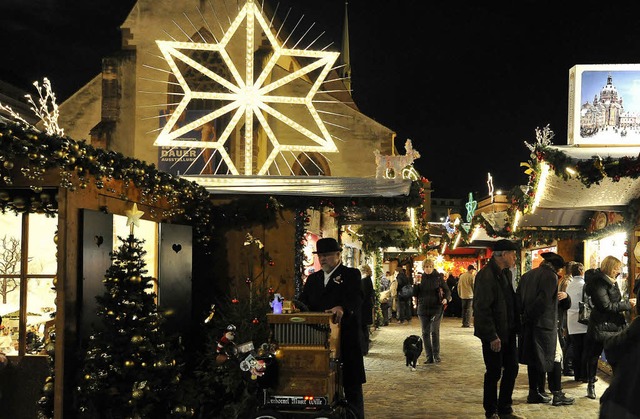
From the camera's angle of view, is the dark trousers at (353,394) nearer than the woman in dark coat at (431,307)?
Yes

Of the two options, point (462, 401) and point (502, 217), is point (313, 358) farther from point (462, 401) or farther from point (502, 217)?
point (502, 217)

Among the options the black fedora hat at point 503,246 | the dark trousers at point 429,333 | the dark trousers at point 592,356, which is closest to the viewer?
the black fedora hat at point 503,246

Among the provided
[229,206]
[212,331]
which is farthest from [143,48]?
[212,331]

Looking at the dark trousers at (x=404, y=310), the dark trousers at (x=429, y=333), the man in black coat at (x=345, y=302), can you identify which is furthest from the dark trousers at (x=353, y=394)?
the dark trousers at (x=404, y=310)

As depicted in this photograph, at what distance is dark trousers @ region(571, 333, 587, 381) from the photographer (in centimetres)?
1272

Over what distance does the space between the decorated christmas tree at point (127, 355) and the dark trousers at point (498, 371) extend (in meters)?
3.68

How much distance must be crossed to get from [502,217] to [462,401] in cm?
1225

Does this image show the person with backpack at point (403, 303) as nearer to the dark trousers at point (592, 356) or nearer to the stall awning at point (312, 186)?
the dark trousers at point (592, 356)

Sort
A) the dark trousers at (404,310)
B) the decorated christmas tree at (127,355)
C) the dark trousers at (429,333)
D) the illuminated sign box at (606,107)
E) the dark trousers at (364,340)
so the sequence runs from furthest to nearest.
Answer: the dark trousers at (404,310) → the dark trousers at (429,333) → the illuminated sign box at (606,107) → the dark trousers at (364,340) → the decorated christmas tree at (127,355)

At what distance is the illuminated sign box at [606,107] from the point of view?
1291 cm

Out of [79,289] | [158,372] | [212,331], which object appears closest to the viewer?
[79,289]

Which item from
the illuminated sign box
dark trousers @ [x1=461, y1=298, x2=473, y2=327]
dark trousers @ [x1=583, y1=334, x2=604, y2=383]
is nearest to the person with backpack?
dark trousers @ [x1=461, y1=298, x2=473, y2=327]

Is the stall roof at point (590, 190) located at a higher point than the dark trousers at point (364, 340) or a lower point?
higher

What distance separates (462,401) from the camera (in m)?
11.3
